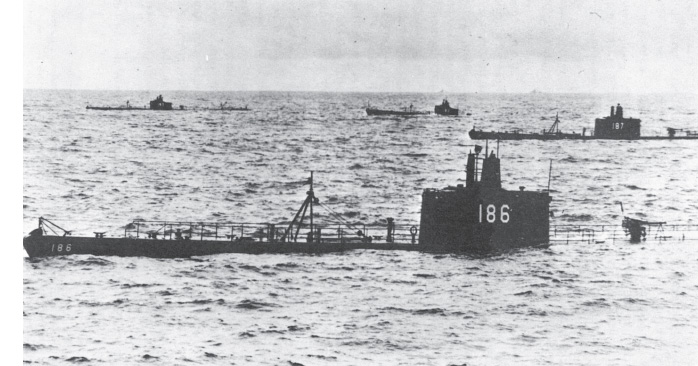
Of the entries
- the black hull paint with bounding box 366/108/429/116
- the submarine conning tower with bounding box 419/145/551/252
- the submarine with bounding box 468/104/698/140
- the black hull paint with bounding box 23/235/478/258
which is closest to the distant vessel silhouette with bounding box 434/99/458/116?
the black hull paint with bounding box 366/108/429/116

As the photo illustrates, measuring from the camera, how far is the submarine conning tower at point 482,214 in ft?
113

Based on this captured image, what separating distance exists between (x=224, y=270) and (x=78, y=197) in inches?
1119

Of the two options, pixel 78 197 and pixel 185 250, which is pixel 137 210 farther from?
pixel 185 250

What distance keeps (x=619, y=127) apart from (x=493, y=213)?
269 feet

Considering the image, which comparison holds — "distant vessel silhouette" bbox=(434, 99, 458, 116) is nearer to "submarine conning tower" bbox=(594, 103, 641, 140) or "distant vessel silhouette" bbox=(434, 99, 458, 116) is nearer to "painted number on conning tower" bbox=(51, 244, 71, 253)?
"submarine conning tower" bbox=(594, 103, 641, 140)

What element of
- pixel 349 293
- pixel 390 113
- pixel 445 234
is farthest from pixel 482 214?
pixel 390 113

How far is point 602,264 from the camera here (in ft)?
124

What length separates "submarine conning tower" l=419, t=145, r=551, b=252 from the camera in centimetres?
3453

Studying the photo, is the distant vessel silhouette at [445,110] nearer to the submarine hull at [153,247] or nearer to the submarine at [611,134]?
the submarine at [611,134]

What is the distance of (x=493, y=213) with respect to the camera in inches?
1364

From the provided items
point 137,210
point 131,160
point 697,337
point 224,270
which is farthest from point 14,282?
point 131,160

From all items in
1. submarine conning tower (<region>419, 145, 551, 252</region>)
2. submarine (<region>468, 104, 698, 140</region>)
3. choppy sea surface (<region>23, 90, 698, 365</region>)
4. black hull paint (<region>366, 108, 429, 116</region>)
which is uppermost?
black hull paint (<region>366, 108, 429, 116</region>)

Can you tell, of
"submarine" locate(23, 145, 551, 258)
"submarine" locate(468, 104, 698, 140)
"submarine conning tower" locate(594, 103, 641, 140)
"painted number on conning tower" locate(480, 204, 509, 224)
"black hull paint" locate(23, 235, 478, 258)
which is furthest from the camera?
"submarine" locate(468, 104, 698, 140)

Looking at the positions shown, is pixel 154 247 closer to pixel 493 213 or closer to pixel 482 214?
pixel 482 214
